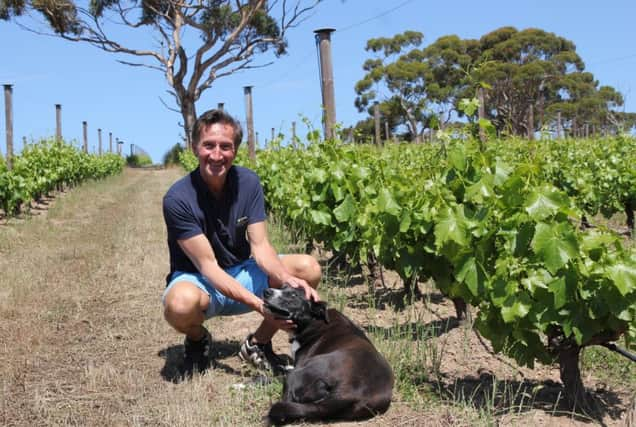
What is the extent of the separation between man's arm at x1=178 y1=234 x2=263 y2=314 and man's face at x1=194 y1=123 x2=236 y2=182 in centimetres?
38

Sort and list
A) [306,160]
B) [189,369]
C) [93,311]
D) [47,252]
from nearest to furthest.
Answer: [189,369]
[93,311]
[306,160]
[47,252]

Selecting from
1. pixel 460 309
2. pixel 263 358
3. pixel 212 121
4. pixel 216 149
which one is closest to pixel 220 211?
pixel 216 149

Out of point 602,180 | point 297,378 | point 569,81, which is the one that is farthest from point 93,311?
point 569,81

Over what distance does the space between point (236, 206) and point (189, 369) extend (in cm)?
98

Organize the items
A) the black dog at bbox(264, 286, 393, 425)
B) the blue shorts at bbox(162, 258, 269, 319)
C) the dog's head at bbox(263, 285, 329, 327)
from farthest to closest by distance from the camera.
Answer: the blue shorts at bbox(162, 258, 269, 319) → the dog's head at bbox(263, 285, 329, 327) → the black dog at bbox(264, 286, 393, 425)

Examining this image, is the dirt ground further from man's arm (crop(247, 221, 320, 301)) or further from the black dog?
man's arm (crop(247, 221, 320, 301))

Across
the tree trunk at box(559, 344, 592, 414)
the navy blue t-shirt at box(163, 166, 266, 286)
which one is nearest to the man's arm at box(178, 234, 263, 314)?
the navy blue t-shirt at box(163, 166, 266, 286)

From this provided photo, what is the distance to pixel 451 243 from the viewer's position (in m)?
3.29

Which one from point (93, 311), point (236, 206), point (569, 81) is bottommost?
point (93, 311)

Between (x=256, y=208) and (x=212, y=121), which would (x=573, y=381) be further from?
(x=212, y=121)

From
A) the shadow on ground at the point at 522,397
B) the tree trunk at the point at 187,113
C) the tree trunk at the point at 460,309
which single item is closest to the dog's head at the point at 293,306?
the shadow on ground at the point at 522,397

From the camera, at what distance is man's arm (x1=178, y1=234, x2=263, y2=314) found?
3469mm

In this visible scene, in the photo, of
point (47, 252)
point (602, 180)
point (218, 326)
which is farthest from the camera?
point (602, 180)

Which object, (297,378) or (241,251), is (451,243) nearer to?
(297,378)
